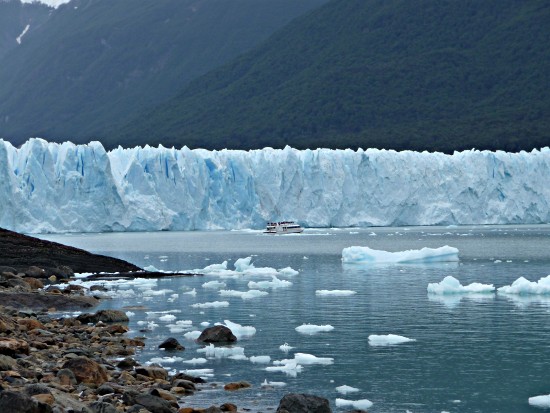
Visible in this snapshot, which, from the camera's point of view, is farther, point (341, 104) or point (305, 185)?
point (341, 104)

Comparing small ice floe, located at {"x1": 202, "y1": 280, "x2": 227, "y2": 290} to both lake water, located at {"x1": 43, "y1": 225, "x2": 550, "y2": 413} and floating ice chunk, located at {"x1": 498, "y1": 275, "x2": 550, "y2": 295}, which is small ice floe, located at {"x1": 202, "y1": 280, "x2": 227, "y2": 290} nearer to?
lake water, located at {"x1": 43, "y1": 225, "x2": 550, "y2": 413}

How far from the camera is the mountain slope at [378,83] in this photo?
87.7m

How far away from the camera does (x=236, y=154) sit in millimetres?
51312

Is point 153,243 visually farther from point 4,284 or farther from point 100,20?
point 100,20

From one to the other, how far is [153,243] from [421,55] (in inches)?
2393

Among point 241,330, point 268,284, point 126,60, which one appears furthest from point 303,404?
point 126,60

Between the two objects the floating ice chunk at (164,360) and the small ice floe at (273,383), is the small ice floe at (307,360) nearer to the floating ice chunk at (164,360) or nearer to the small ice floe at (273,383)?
the small ice floe at (273,383)

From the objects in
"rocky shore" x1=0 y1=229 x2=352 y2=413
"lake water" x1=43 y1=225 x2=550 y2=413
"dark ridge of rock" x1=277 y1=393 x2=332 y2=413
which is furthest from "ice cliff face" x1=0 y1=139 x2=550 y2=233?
"dark ridge of rock" x1=277 y1=393 x2=332 y2=413

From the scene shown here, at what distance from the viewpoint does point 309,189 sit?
50.7 metres

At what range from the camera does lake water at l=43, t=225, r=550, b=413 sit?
35.0ft

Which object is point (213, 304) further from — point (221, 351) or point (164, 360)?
point (164, 360)

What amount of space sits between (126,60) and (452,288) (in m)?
131

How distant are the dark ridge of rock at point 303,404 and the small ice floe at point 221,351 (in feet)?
11.4

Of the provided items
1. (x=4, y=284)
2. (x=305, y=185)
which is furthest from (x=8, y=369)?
(x=305, y=185)
